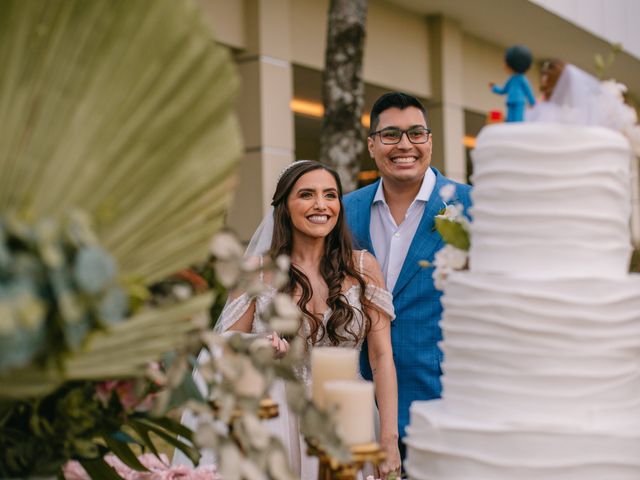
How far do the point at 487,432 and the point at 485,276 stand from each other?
0.94 feet

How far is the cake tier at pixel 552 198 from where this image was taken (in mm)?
1525

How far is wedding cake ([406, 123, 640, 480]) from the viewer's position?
150 cm

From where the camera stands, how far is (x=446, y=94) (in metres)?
12.0

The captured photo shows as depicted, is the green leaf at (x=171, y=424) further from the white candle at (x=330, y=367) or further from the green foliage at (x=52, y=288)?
the green foliage at (x=52, y=288)

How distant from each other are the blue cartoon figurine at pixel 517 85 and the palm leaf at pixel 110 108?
0.80 m

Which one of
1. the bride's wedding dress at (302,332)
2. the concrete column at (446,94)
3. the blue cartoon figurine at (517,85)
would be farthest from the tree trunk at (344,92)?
the concrete column at (446,94)

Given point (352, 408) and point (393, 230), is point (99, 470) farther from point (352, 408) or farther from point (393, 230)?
point (393, 230)

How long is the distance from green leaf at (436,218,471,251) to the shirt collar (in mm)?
2115

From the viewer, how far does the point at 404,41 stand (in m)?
11.3

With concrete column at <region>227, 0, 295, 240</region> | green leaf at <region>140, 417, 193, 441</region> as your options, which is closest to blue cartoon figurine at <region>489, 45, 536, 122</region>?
green leaf at <region>140, 417, 193, 441</region>

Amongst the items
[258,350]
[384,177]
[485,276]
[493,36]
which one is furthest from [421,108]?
[493,36]

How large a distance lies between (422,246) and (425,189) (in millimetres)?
327

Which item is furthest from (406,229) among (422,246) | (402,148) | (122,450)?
Answer: (122,450)

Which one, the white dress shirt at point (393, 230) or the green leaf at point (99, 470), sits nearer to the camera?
the green leaf at point (99, 470)
